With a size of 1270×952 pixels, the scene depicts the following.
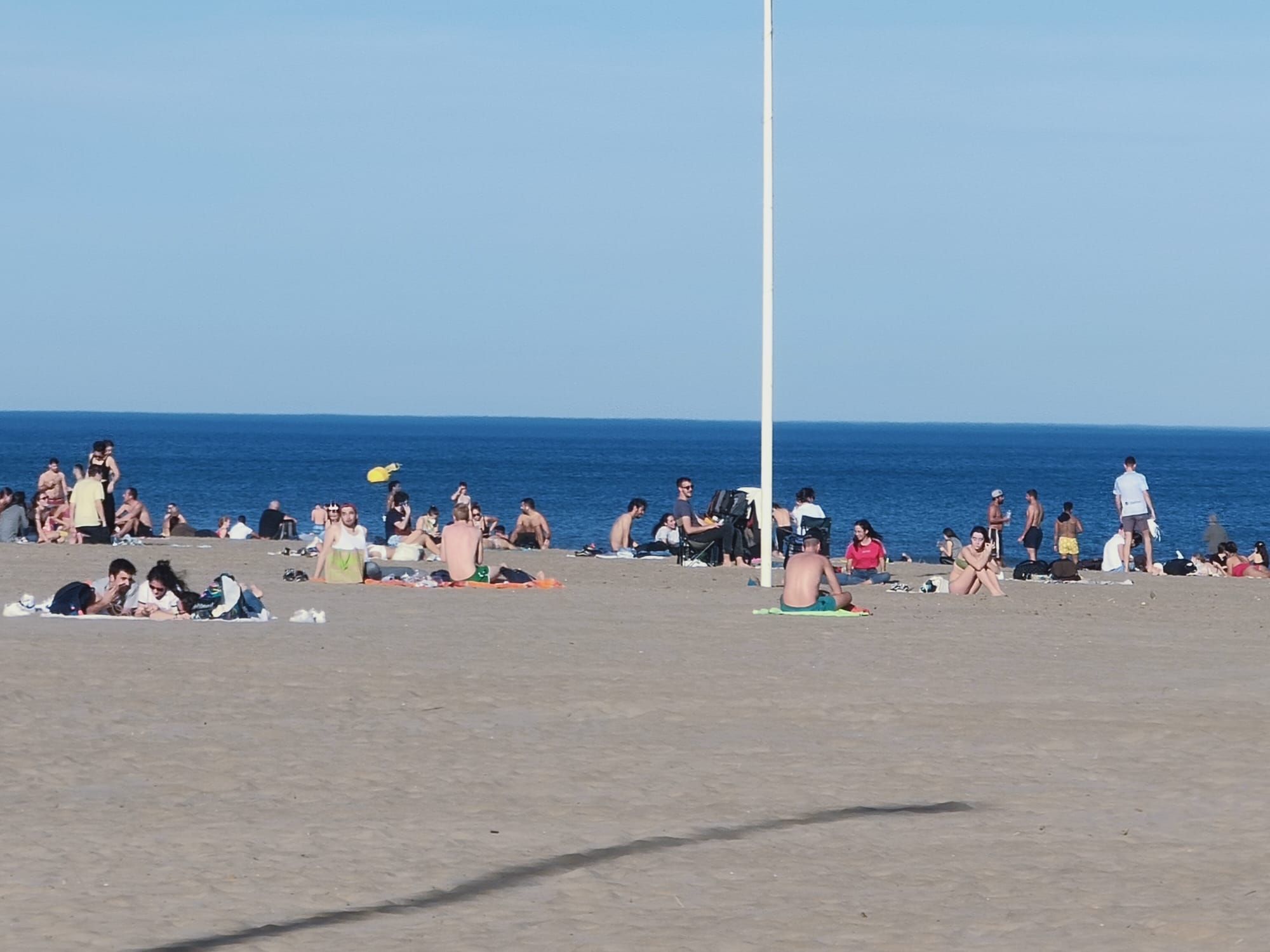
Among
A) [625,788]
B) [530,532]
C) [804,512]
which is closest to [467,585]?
[804,512]

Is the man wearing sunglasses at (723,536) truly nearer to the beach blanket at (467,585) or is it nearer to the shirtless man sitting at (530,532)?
the beach blanket at (467,585)

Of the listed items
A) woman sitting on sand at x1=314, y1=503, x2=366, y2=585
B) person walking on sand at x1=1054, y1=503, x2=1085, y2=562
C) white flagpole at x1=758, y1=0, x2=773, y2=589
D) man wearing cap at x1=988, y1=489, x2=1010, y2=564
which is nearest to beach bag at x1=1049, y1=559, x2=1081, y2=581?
white flagpole at x1=758, y1=0, x2=773, y2=589

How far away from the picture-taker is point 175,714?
11.7m

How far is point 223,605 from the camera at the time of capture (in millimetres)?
17797

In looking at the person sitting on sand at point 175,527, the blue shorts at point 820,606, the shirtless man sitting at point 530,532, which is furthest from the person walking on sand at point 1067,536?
the person sitting on sand at point 175,527

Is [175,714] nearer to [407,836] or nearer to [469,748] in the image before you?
[469,748]

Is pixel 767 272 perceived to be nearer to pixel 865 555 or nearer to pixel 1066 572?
pixel 865 555

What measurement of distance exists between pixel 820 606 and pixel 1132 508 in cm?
996

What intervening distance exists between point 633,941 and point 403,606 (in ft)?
44.8

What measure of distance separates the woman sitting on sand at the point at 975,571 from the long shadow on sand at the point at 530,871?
44.3 feet

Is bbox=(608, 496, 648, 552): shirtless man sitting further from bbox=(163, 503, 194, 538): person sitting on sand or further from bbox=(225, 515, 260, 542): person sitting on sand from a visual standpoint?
bbox=(163, 503, 194, 538): person sitting on sand

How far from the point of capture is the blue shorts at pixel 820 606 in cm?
1934

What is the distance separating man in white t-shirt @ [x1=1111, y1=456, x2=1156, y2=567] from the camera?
27.8 metres

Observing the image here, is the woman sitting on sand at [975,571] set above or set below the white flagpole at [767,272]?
below
